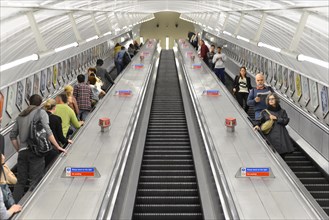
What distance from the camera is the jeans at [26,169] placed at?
7023mm

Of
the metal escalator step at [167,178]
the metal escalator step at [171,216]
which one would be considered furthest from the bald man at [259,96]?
the metal escalator step at [171,216]

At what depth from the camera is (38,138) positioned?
22.6 ft

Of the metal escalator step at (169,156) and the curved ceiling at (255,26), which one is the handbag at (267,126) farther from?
the metal escalator step at (169,156)

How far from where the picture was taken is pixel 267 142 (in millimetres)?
8133

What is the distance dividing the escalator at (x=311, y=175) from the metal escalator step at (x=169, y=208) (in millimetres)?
1932

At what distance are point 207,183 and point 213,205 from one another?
0.80 meters

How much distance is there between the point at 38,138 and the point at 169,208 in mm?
2098

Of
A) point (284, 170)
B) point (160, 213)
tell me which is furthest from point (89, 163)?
point (284, 170)

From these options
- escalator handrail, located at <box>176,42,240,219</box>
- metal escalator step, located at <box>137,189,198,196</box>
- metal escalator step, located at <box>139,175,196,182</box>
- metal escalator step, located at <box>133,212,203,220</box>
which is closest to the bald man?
escalator handrail, located at <box>176,42,240,219</box>

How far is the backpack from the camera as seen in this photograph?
6.83 metres

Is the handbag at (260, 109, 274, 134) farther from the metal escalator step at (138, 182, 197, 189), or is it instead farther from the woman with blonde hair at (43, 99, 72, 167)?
the woman with blonde hair at (43, 99, 72, 167)

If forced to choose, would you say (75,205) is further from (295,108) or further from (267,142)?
(295,108)

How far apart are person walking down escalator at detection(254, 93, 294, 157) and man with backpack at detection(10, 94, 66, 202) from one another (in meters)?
3.48

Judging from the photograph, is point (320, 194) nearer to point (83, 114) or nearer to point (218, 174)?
point (218, 174)
